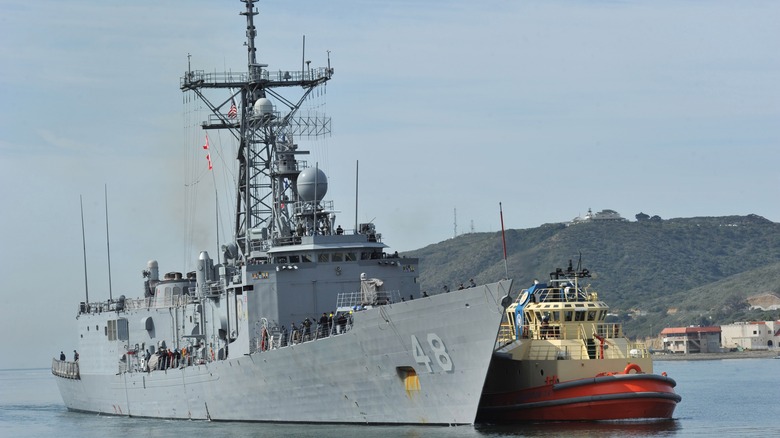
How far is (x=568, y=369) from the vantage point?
3859 cm

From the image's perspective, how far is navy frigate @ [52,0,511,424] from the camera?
36.3m

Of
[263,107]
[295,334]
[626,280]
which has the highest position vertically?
[263,107]

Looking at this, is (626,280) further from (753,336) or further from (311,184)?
(311,184)

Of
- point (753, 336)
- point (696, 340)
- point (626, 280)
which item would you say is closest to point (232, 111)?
point (696, 340)

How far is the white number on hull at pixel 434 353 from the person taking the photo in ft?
118

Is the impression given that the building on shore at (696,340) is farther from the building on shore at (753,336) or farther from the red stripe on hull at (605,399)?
the red stripe on hull at (605,399)

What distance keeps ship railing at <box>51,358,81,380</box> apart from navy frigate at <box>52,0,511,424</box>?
207 centimetres

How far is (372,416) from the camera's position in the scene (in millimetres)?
38031

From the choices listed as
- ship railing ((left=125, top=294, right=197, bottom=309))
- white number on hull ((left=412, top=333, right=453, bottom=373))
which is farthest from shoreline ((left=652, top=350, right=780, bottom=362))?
white number on hull ((left=412, top=333, right=453, bottom=373))

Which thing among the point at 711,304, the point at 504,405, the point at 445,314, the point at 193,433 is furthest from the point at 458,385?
the point at 711,304

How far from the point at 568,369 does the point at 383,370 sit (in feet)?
18.7

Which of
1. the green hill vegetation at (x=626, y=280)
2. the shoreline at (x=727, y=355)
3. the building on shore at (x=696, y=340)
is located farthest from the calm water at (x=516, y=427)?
the green hill vegetation at (x=626, y=280)

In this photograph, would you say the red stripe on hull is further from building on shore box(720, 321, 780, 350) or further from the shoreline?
building on shore box(720, 321, 780, 350)

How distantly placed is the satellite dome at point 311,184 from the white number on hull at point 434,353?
8965 millimetres
